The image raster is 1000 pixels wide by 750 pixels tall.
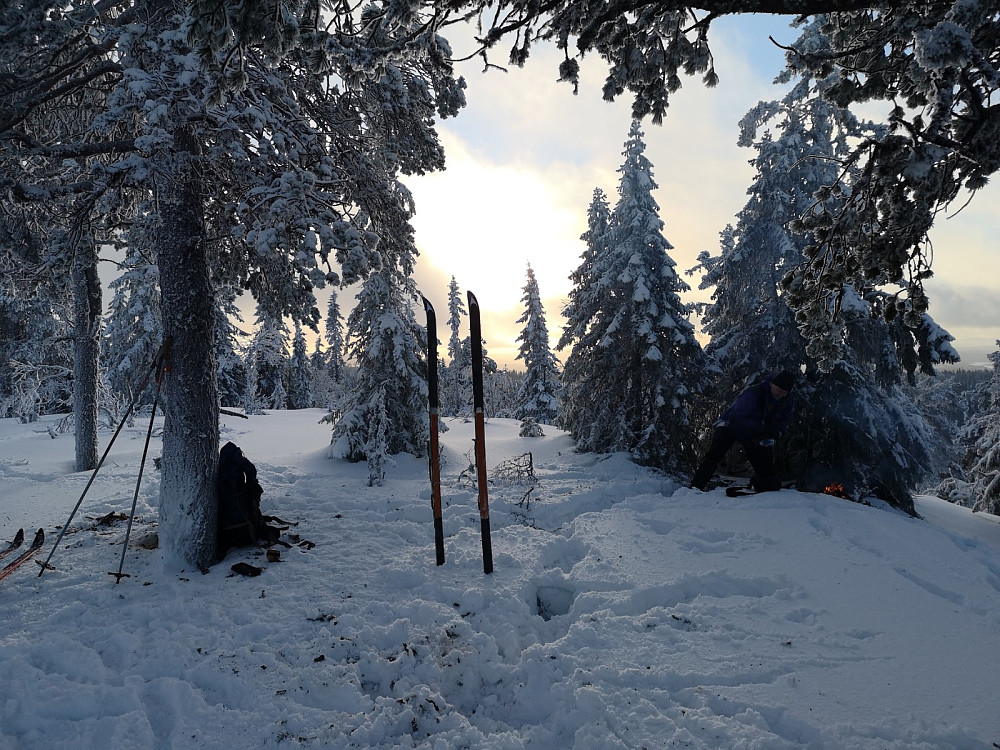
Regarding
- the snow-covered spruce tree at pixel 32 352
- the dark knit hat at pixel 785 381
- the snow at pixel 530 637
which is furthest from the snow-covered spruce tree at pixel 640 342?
the snow-covered spruce tree at pixel 32 352

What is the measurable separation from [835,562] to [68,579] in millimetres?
8078

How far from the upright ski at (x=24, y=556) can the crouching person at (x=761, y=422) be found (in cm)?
948

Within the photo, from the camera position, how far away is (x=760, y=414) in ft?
24.7

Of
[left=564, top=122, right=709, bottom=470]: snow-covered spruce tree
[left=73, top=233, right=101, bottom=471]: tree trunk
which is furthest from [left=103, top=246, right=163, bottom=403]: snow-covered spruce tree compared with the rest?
[left=564, top=122, right=709, bottom=470]: snow-covered spruce tree

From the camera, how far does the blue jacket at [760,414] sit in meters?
7.43

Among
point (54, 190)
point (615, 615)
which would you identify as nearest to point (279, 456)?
point (54, 190)

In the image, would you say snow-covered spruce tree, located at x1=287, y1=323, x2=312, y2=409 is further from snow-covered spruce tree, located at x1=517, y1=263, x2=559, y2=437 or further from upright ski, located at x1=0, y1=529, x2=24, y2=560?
upright ski, located at x1=0, y1=529, x2=24, y2=560

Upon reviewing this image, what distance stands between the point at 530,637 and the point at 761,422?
5.63 m

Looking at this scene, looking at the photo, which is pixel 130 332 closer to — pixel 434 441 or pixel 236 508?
pixel 236 508

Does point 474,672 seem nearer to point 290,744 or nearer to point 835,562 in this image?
point 290,744

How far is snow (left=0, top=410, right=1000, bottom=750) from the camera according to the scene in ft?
9.47

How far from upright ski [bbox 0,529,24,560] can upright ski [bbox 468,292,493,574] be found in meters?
5.45

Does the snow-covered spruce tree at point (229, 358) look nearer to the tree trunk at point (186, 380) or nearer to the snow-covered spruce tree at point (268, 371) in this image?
the snow-covered spruce tree at point (268, 371)

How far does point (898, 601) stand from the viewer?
407 cm
